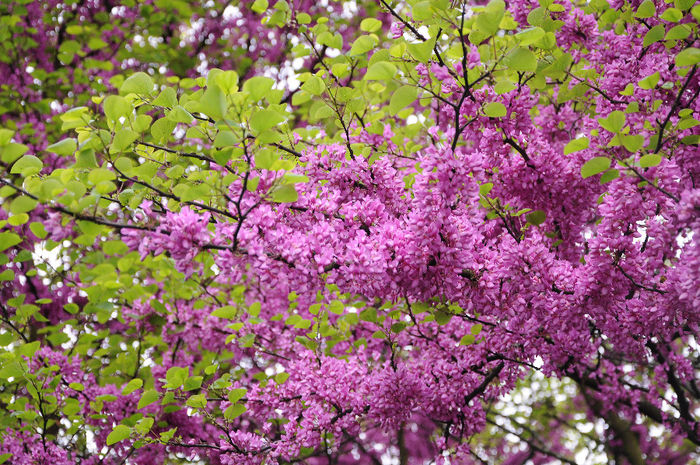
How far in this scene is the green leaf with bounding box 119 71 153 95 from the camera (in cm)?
280

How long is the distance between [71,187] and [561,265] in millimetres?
2576

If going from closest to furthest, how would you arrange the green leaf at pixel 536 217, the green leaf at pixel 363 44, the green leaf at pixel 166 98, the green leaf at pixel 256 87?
the green leaf at pixel 256 87
the green leaf at pixel 166 98
the green leaf at pixel 363 44
the green leaf at pixel 536 217

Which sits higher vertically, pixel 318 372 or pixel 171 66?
pixel 171 66

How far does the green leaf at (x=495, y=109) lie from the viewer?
284 cm

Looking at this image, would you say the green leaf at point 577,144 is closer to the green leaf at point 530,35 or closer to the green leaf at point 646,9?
the green leaf at point 530,35

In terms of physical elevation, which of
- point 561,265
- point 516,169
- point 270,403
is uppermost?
point 516,169

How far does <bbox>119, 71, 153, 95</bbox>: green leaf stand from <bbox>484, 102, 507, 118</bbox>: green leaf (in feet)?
6.02

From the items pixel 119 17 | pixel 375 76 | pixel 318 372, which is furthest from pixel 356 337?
pixel 119 17

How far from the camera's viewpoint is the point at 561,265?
305 centimetres

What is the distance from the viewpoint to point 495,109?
2.86 metres

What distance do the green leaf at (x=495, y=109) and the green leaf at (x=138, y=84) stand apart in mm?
1835

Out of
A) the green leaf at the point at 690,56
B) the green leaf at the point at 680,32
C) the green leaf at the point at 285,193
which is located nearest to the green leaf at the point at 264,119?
the green leaf at the point at 285,193

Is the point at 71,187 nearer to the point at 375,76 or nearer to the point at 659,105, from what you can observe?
the point at 375,76

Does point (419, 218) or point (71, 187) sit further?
point (419, 218)
